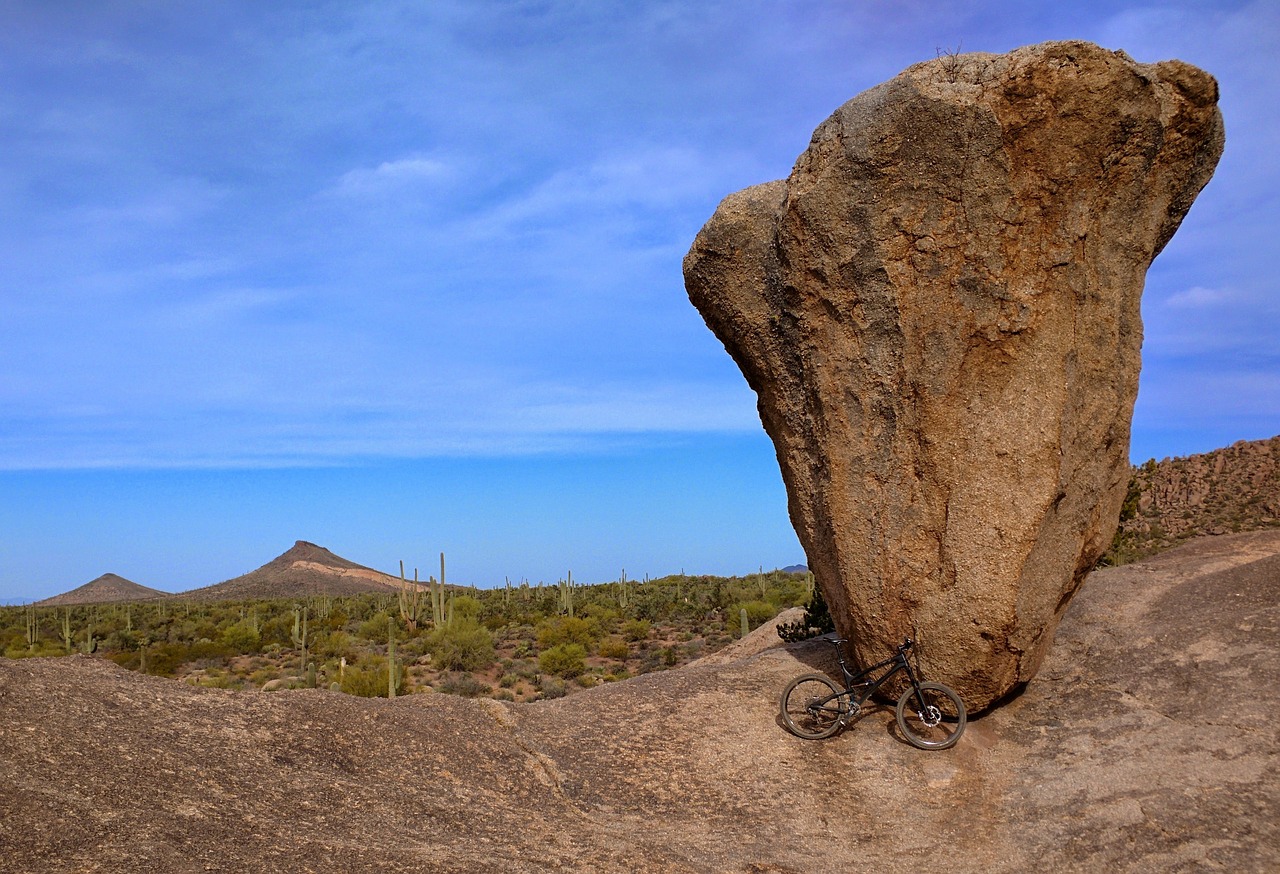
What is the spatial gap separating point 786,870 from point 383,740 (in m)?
3.96

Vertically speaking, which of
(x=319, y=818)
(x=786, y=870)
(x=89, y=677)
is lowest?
(x=786, y=870)

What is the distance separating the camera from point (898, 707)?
898 cm

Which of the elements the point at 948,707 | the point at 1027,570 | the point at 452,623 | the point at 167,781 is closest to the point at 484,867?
the point at 167,781

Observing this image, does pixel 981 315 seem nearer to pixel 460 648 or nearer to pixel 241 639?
pixel 460 648

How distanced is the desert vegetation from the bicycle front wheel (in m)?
7.97

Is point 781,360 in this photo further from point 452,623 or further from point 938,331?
point 452,623

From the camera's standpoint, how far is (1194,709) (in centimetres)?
861

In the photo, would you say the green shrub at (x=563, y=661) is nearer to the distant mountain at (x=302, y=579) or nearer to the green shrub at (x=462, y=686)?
the green shrub at (x=462, y=686)

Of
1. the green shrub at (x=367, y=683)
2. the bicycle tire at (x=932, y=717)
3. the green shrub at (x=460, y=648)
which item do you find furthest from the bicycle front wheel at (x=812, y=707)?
the green shrub at (x=460, y=648)

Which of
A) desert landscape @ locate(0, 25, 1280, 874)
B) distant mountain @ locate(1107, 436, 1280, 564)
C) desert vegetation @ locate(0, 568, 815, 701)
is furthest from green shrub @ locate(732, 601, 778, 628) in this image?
desert landscape @ locate(0, 25, 1280, 874)

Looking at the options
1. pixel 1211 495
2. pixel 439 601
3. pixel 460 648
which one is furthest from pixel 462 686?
pixel 1211 495

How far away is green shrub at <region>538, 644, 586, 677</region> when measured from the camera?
2186cm

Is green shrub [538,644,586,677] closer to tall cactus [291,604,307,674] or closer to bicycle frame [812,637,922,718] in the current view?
tall cactus [291,604,307,674]

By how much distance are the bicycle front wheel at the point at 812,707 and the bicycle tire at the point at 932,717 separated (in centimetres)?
70
